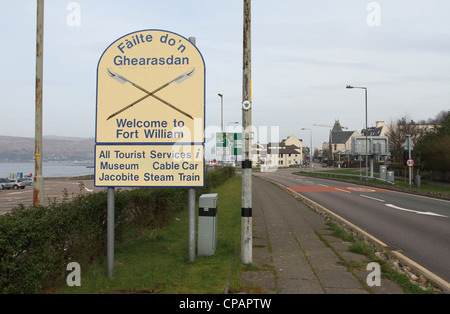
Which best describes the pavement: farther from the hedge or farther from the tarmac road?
the hedge

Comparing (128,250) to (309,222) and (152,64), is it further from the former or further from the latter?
(309,222)

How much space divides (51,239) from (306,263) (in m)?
4.15

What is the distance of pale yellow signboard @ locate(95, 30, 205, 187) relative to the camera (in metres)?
6.26

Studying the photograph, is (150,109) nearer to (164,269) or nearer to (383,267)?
(164,269)

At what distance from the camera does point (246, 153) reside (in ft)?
20.7

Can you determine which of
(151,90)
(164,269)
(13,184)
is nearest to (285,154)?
(13,184)

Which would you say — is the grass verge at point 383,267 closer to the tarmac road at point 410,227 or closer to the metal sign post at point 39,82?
the tarmac road at point 410,227

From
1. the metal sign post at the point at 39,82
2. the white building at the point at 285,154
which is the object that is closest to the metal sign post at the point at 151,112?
the metal sign post at the point at 39,82

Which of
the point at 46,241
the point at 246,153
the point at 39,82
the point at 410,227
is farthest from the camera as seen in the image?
the point at 410,227

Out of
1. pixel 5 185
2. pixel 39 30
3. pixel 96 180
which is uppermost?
pixel 39 30

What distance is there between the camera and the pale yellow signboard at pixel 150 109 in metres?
6.26
